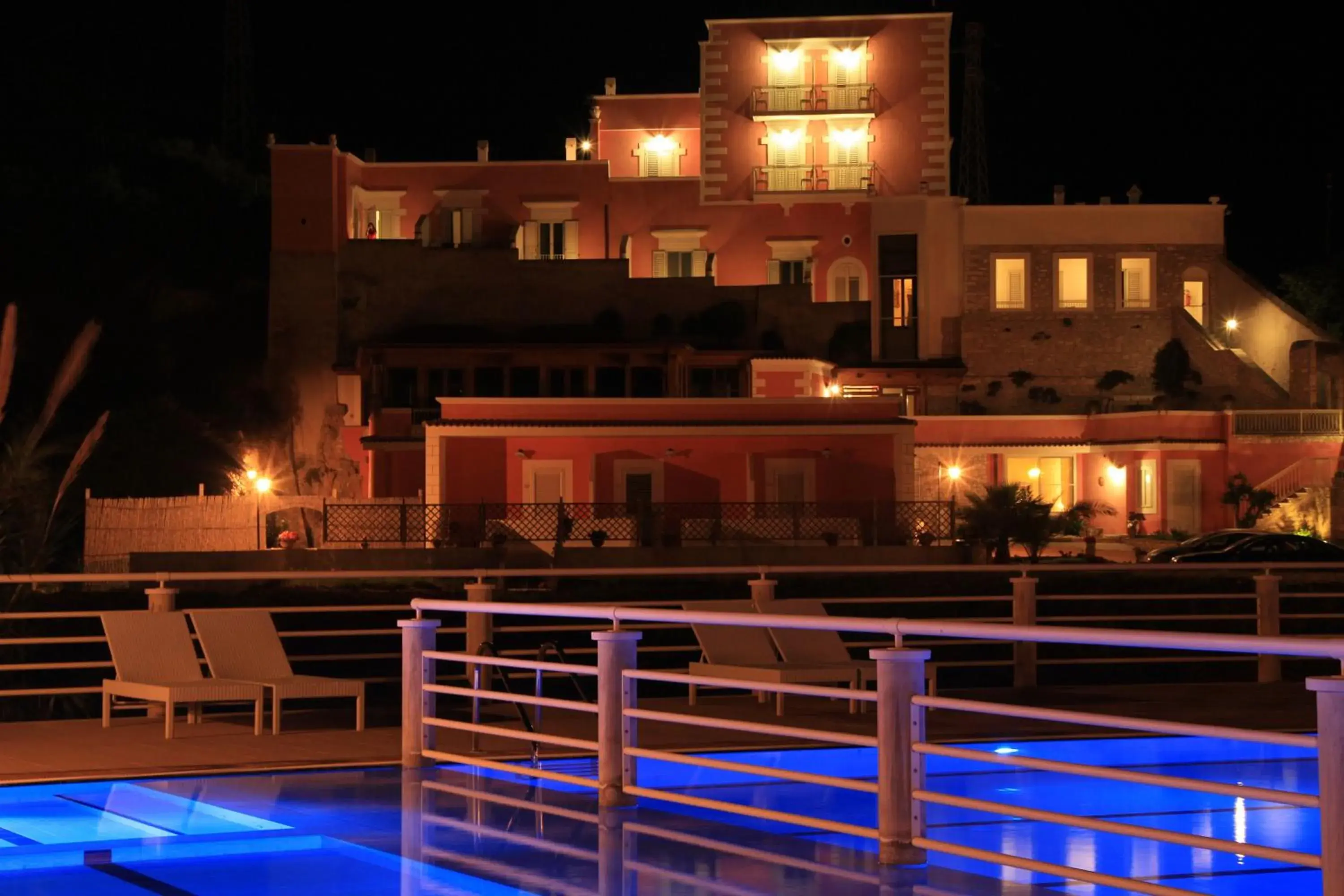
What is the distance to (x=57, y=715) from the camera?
18375 millimetres

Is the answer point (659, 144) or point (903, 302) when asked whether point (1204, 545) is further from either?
point (659, 144)

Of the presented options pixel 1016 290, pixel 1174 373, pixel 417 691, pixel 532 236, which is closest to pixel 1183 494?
pixel 1174 373

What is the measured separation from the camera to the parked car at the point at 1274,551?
Answer: 31.9m

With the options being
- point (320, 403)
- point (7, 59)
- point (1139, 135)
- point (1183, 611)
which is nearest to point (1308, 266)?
point (1139, 135)

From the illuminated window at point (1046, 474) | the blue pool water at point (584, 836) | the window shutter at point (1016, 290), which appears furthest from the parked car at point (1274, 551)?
the blue pool water at point (584, 836)

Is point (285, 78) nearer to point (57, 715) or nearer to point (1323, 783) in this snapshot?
point (57, 715)

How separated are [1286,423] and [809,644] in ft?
104

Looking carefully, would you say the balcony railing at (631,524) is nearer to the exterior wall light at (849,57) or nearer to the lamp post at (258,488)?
the lamp post at (258,488)

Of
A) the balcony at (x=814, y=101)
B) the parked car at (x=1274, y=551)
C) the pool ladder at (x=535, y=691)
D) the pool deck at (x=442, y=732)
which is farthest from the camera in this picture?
the balcony at (x=814, y=101)

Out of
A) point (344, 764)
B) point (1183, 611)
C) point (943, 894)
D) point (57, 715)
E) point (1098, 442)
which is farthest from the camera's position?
point (1098, 442)

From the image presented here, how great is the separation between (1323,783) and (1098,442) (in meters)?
39.5

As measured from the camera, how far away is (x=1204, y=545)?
32.8 m

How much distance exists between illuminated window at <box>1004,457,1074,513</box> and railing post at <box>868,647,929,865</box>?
38.4 meters

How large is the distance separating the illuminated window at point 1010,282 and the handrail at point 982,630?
40499 mm
